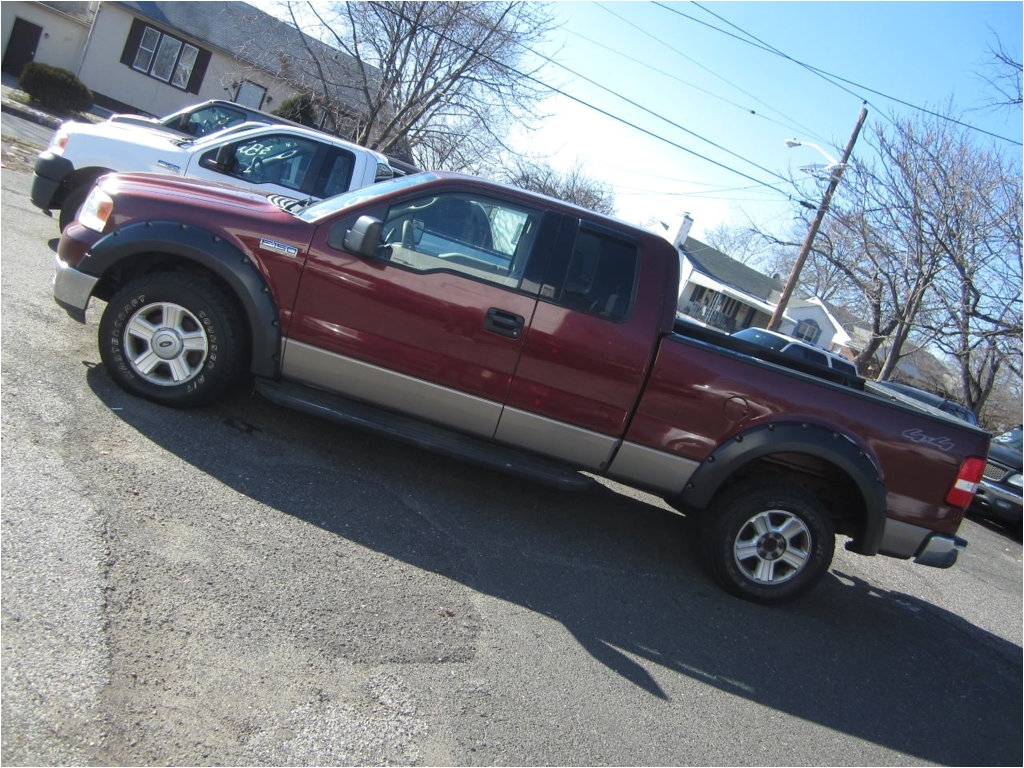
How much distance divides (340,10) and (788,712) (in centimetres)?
2138

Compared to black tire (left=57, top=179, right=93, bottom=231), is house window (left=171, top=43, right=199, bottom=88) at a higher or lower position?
higher

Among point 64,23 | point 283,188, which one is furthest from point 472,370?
point 64,23

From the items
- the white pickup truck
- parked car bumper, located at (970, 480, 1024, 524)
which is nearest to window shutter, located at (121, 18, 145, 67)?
the white pickup truck

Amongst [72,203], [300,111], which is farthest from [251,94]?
[72,203]

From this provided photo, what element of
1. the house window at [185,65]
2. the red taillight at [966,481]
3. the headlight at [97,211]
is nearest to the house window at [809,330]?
the house window at [185,65]

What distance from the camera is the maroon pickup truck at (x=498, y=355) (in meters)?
4.84

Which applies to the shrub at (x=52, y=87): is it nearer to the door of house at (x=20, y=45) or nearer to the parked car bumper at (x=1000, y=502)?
the door of house at (x=20, y=45)

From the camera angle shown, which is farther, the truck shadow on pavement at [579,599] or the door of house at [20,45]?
the door of house at [20,45]

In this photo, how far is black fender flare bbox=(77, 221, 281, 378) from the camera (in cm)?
481

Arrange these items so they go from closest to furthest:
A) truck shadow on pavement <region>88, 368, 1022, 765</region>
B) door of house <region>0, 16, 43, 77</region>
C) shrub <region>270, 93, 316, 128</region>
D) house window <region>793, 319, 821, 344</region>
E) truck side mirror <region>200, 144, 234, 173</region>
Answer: truck shadow on pavement <region>88, 368, 1022, 765</region> < truck side mirror <region>200, 144, 234, 173</region> < shrub <region>270, 93, 316, 128</region> < door of house <region>0, 16, 43, 77</region> < house window <region>793, 319, 821, 344</region>

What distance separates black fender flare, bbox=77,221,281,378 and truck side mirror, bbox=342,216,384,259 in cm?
61

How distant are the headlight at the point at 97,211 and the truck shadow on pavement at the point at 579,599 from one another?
37.1 inches

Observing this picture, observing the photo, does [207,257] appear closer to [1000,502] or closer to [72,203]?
[72,203]

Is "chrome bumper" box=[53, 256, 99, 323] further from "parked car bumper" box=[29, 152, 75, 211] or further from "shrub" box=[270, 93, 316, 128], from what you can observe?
"shrub" box=[270, 93, 316, 128]
